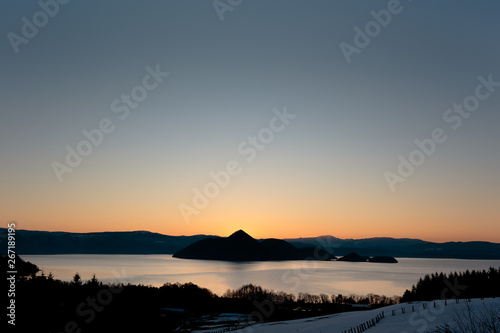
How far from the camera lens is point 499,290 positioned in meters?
63.2

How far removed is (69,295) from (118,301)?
10.5m

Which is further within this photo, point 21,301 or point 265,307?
point 265,307

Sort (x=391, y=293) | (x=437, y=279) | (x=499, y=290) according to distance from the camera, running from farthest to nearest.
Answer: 1. (x=391, y=293)
2. (x=437, y=279)
3. (x=499, y=290)

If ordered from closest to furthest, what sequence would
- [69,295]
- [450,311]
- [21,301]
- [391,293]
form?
[450,311]
[21,301]
[69,295]
[391,293]

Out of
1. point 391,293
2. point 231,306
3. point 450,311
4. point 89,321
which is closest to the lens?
point 450,311

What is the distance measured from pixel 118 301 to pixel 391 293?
13096 centimetres

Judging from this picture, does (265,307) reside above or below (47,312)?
below

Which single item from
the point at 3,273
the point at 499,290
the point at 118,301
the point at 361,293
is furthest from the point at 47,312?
the point at 361,293

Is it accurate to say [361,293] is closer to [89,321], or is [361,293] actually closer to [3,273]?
[89,321]

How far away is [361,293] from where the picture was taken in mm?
171750

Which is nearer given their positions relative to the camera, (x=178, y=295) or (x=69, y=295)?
(x=69, y=295)

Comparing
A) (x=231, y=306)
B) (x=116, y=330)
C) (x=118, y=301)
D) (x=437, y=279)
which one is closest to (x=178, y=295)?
(x=231, y=306)

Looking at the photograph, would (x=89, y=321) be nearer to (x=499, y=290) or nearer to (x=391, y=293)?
(x=499, y=290)

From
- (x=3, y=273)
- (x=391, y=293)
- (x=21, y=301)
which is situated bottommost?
(x=391, y=293)
